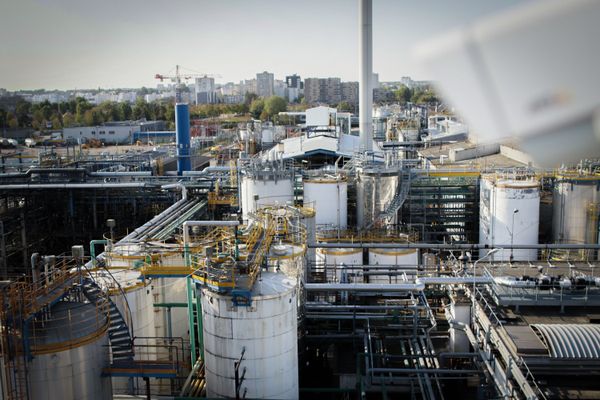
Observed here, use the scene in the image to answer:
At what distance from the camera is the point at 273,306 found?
1006 cm

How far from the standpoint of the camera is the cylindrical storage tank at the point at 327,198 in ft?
73.5

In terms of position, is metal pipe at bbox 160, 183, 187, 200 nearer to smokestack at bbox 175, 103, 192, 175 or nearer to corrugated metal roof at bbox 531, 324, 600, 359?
smokestack at bbox 175, 103, 192, 175

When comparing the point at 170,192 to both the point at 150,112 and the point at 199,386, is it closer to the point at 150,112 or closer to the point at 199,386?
the point at 199,386

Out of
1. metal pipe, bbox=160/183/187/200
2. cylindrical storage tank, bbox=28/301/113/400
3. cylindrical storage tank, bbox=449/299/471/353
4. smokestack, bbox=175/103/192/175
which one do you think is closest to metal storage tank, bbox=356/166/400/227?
metal pipe, bbox=160/183/187/200

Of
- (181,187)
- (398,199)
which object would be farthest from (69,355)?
(181,187)

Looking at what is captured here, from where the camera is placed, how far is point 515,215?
69.6 feet

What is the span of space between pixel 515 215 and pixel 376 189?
4.75 meters

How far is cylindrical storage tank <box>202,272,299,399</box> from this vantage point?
9.96m

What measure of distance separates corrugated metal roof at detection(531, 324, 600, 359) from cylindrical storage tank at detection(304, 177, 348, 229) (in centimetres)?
1219

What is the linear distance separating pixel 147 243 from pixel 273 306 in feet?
18.0

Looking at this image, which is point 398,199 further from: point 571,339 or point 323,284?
point 571,339

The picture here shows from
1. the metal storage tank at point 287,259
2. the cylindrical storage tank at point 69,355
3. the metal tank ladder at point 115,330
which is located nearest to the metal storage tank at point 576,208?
the metal storage tank at point 287,259

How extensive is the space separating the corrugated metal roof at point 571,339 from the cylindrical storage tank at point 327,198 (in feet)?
40.0

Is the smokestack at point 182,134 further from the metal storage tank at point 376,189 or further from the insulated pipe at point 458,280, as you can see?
the insulated pipe at point 458,280
